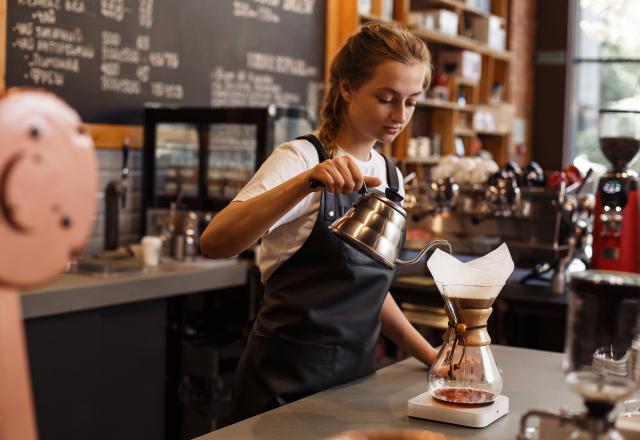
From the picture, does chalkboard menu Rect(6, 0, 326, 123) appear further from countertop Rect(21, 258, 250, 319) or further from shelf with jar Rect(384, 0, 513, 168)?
shelf with jar Rect(384, 0, 513, 168)

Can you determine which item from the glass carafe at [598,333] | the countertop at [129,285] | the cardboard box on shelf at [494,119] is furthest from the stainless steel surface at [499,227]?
the cardboard box on shelf at [494,119]

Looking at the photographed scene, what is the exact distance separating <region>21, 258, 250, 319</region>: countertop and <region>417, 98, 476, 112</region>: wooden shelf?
3.39m

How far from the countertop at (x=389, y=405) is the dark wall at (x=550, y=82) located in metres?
7.10

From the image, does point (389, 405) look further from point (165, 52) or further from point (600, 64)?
point (600, 64)

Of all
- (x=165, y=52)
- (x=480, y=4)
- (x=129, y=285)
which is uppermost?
(x=480, y=4)

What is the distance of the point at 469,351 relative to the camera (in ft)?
5.00

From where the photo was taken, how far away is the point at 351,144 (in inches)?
81.4

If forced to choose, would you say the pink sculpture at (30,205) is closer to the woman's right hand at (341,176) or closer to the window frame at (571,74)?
the woman's right hand at (341,176)

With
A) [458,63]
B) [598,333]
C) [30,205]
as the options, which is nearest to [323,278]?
[598,333]

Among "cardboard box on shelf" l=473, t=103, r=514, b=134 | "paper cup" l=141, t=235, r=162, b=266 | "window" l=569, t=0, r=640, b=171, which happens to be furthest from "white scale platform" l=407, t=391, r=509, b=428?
"window" l=569, t=0, r=640, b=171

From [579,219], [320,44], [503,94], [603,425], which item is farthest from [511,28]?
[603,425]

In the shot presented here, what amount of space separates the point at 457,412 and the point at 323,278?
0.53 m

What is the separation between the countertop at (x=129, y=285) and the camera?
2775 millimetres

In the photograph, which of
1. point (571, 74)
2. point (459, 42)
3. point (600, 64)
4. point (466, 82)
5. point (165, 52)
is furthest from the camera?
point (571, 74)
